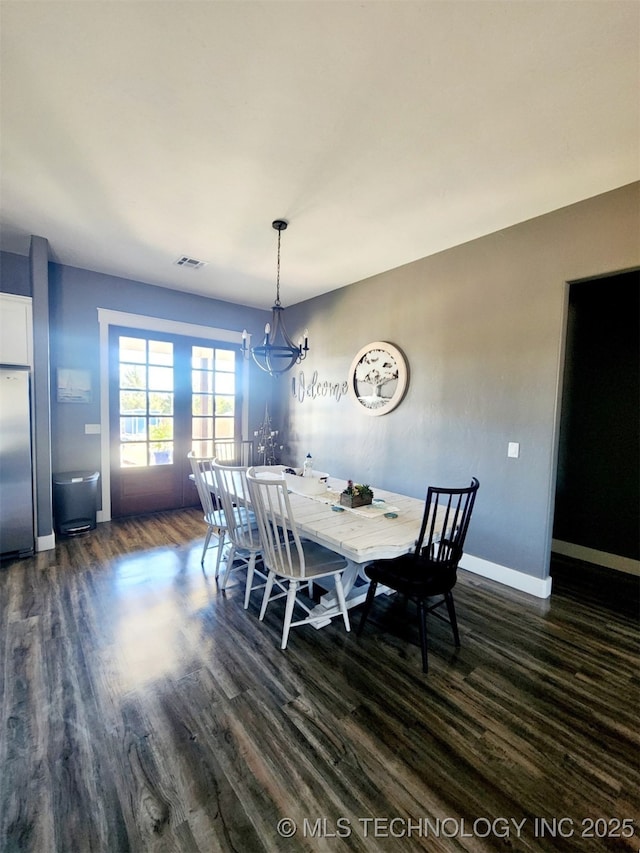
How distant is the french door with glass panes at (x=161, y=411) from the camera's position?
170 inches

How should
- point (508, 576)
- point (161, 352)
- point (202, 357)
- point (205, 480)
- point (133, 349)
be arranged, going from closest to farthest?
point (205, 480), point (508, 576), point (133, 349), point (161, 352), point (202, 357)

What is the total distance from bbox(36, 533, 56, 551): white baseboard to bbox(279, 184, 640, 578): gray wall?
3219 millimetres

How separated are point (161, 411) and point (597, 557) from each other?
5161 mm

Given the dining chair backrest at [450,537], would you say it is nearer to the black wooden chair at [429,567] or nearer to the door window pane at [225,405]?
the black wooden chair at [429,567]

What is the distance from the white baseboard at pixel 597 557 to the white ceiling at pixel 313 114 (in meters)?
3.14

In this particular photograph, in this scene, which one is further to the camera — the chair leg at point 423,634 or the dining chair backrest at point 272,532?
the dining chair backrest at point 272,532

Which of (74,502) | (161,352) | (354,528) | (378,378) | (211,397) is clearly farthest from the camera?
(211,397)

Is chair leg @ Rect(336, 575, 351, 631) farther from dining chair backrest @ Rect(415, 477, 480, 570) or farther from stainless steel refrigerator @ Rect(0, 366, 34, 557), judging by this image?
stainless steel refrigerator @ Rect(0, 366, 34, 557)

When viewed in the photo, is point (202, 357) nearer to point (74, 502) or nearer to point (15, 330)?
point (15, 330)

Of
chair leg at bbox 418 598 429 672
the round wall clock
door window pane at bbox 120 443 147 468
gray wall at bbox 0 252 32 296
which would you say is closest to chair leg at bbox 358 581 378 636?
chair leg at bbox 418 598 429 672

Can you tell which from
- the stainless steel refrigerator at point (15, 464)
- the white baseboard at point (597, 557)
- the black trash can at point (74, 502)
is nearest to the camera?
the stainless steel refrigerator at point (15, 464)

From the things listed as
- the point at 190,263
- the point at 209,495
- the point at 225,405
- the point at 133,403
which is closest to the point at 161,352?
the point at 133,403

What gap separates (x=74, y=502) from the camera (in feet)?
12.1

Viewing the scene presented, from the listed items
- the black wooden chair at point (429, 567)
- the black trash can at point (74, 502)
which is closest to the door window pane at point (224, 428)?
the black trash can at point (74, 502)
